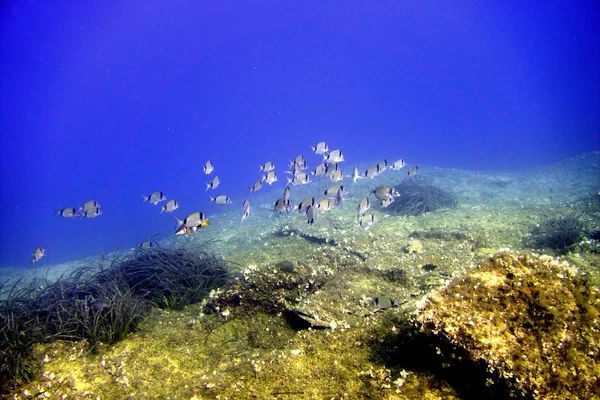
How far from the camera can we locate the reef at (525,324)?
210cm

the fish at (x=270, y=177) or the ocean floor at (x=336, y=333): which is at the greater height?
the fish at (x=270, y=177)

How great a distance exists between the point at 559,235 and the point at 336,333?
795cm

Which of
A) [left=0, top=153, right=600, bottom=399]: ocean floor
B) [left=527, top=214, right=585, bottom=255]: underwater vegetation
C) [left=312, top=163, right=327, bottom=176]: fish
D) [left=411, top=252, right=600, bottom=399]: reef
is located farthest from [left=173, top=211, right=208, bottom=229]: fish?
[left=527, top=214, right=585, bottom=255]: underwater vegetation

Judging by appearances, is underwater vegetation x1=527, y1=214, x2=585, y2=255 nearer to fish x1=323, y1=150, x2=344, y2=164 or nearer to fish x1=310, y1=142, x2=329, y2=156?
fish x1=323, y1=150, x2=344, y2=164

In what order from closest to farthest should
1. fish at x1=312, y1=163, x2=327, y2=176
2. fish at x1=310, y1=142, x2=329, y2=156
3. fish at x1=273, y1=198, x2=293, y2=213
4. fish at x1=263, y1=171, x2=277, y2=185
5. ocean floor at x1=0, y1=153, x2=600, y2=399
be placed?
1. ocean floor at x1=0, y1=153, x2=600, y2=399
2. fish at x1=273, y1=198, x2=293, y2=213
3. fish at x1=312, y1=163, x2=327, y2=176
4. fish at x1=263, y1=171, x2=277, y2=185
5. fish at x1=310, y1=142, x2=329, y2=156

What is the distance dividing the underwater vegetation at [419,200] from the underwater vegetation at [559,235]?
16.5 ft

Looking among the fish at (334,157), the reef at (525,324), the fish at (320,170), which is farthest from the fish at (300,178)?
the reef at (525,324)

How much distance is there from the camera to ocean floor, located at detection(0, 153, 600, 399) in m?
2.48

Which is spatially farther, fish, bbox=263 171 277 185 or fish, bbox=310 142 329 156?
fish, bbox=310 142 329 156

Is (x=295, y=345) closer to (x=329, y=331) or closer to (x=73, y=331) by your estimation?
(x=329, y=331)

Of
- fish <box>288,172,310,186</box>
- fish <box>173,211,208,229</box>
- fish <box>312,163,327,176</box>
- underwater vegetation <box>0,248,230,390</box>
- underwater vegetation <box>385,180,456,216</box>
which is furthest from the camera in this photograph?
underwater vegetation <box>385,180,456,216</box>

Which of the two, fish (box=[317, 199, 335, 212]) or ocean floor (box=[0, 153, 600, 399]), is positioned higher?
fish (box=[317, 199, 335, 212])

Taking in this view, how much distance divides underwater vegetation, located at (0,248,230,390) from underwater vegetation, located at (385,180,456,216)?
31.7 feet

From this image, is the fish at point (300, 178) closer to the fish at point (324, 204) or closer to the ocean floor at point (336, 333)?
the fish at point (324, 204)
